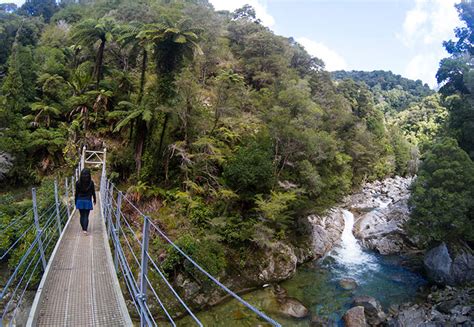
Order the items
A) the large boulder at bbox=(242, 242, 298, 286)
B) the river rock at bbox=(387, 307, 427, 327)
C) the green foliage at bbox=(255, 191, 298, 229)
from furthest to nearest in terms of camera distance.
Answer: the large boulder at bbox=(242, 242, 298, 286) → the green foliage at bbox=(255, 191, 298, 229) → the river rock at bbox=(387, 307, 427, 327)

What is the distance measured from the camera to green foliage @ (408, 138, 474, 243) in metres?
12.9

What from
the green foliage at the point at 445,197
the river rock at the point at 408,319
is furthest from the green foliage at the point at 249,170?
the green foliage at the point at 445,197

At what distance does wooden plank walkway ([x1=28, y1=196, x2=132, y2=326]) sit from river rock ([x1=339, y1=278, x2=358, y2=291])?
10.1m

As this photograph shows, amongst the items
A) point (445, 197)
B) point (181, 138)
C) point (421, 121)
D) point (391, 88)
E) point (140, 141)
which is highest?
point (391, 88)

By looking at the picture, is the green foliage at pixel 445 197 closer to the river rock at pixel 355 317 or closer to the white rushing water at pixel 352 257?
the white rushing water at pixel 352 257

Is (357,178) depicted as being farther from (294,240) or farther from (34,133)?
(34,133)

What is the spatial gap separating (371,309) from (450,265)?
5139mm

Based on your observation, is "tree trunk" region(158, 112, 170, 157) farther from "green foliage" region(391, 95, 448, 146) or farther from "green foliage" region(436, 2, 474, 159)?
"green foliage" region(391, 95, 448, 146)

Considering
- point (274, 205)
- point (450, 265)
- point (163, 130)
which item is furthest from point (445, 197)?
point (163, 130)

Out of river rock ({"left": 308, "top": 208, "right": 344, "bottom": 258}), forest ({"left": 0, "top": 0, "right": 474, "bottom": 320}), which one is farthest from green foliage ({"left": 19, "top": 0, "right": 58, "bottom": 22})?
river rock ({"left": 308, "top": 208, "right": 344, "bottom": 258})

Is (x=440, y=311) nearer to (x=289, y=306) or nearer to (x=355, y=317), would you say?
(x=355, y=317)

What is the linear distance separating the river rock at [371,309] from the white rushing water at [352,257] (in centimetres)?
240

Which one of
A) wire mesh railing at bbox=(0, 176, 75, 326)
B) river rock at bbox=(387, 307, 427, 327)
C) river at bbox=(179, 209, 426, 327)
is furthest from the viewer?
river rock at bbox=(387, 307, 427, 327)

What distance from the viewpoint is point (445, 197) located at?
13102mm
